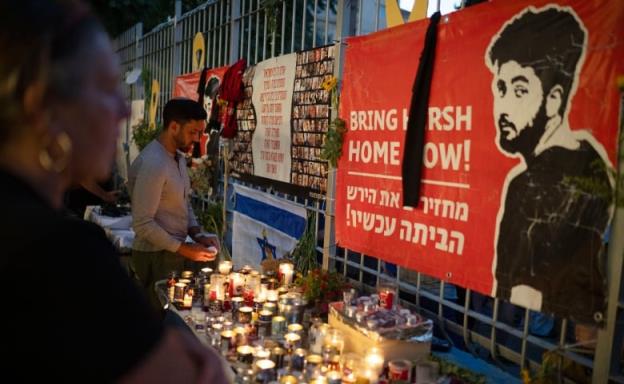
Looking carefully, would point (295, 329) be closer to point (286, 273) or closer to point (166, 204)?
point (286, 273)

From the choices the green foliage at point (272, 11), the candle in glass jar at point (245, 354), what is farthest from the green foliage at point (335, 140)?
the green foliage at point (272, 11)

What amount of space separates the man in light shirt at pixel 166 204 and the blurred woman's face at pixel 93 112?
104 inches

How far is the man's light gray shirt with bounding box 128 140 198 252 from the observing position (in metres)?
3.48

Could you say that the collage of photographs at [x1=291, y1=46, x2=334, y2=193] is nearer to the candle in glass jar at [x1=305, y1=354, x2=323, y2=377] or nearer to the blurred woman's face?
the candle in glass jar at [x1=305, y1=354, x2=323, y2=377]

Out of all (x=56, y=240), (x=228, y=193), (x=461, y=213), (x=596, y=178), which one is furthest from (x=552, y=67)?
(x=228, y=193)

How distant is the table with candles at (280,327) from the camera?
Result: 2193mm

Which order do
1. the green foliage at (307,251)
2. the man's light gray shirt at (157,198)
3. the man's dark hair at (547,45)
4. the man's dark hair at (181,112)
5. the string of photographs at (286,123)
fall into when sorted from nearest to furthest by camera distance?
the man's dark hair at (547,45)
the man's light gray shirt at (157,198)
the man's dark hair at (181,112)
the string of photographs at (286,123)
the green foliage at (307,251)

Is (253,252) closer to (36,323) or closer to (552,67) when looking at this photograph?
(552,67)

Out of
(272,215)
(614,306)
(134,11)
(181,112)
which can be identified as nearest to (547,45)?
(614,306)

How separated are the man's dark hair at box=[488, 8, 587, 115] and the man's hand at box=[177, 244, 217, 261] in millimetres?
2260

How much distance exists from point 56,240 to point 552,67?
1.92 meters

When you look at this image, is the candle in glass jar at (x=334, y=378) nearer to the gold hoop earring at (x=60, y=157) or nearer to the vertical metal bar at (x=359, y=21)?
the gold hoop earring at (x=60, y=157)

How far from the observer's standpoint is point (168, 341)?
2.76ft

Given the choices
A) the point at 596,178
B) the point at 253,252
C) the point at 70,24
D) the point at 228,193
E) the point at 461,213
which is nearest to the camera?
the point at 70,24
